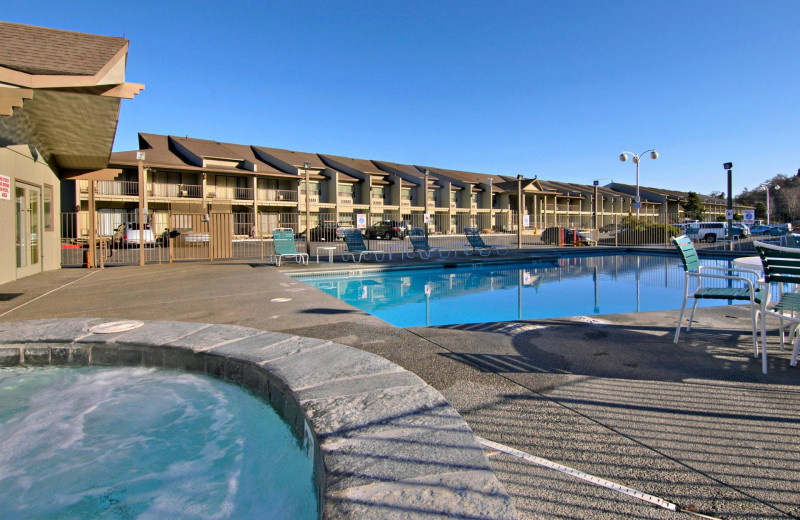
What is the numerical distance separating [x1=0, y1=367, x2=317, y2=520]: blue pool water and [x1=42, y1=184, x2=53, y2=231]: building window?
32.9 feet

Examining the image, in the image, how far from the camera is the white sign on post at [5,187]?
8.68 meters

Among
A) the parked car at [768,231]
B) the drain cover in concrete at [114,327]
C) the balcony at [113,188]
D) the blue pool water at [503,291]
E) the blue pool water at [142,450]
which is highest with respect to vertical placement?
the balcony at [113,188]

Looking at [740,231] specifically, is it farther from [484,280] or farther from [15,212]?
[15,212]

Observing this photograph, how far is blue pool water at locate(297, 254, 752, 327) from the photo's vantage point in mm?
8086

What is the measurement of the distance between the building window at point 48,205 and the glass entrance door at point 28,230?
0.53 m

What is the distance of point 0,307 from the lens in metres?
6.56

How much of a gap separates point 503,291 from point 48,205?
487 inches

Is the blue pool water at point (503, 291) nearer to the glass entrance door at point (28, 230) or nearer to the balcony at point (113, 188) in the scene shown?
the glass entrance door at point (28, 230)

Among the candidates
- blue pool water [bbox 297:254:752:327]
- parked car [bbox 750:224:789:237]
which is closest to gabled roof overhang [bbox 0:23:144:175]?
blue pool water [bbox 297:254:752:327]

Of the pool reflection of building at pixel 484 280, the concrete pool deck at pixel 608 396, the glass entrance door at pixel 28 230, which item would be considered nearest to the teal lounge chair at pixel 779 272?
the concrete pool deck at pixel 608 396

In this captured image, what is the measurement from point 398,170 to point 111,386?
146ft

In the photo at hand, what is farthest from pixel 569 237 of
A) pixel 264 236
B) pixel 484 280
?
pixel 264 236

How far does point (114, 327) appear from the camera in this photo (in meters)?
4.73

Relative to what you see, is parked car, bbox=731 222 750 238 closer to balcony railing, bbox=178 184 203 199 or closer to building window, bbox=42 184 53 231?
balcony railing, bbox=178 184 203 199
